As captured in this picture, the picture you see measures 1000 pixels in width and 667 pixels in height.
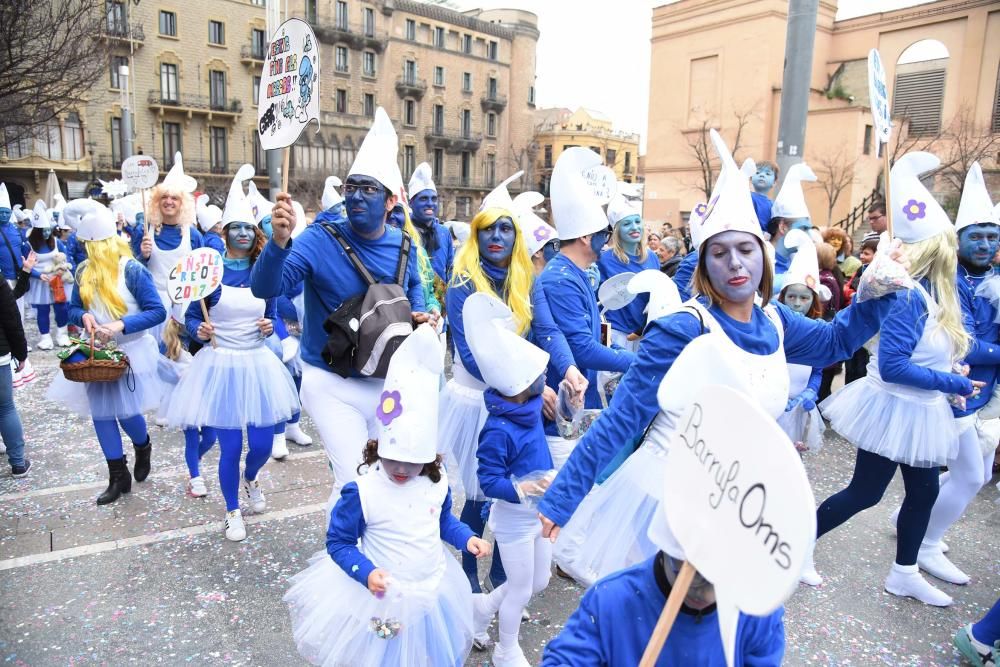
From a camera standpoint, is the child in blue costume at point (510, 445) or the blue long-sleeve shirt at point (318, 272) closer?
the child in blue costume at point (510, 445)

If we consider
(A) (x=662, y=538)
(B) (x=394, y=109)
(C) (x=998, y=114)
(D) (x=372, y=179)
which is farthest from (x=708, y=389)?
(B) (x=394, y=109)

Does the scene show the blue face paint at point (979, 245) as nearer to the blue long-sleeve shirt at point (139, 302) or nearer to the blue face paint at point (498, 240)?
the blue face paint at point (498, 240)

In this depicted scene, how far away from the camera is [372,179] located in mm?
3617

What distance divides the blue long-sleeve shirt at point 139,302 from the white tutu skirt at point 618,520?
3.67 m

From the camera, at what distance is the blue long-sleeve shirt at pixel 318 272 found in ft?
11.4

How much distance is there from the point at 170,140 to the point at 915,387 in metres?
46.2

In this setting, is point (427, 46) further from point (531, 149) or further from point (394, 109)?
point (531, 149)

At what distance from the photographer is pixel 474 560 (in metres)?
3.81

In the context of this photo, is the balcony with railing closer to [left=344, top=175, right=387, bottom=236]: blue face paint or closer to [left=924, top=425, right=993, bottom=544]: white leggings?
[left=344, top=175, right=387, bottom=236]: blue face paint

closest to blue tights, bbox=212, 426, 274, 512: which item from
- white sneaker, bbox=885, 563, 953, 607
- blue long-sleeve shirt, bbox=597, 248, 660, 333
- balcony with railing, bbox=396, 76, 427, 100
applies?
blue long-sleeve shirt, bbox=597, 248, 660, 333

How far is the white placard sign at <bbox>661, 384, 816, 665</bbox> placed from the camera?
4.08 feet

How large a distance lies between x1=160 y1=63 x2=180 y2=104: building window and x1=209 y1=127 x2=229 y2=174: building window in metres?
2.98

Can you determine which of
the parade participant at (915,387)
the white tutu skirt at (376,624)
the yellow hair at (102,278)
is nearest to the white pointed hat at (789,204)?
the parade participant at (915,387)

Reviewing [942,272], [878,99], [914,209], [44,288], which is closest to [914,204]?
[914,209]
